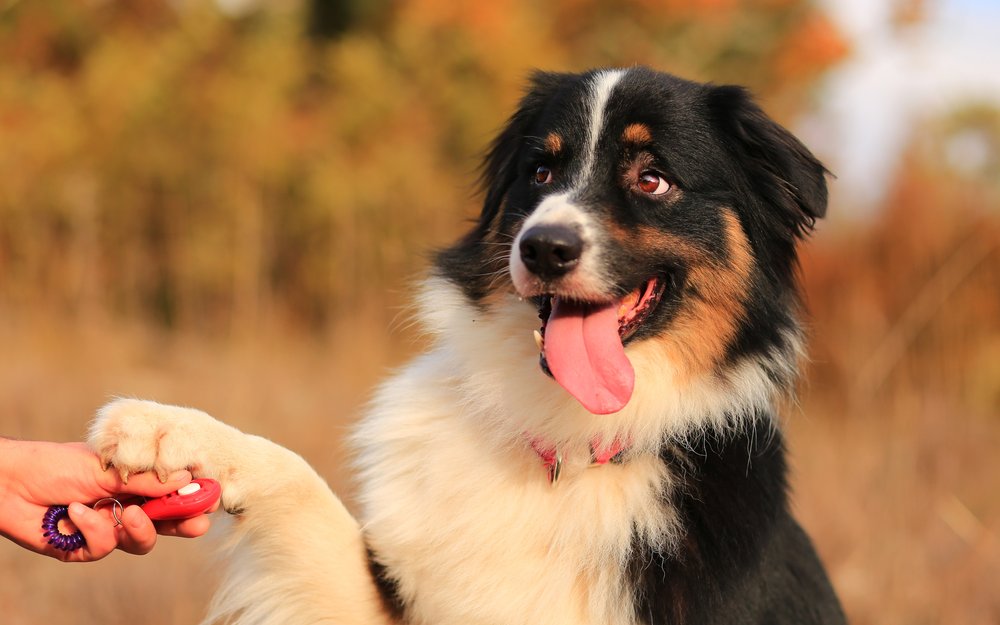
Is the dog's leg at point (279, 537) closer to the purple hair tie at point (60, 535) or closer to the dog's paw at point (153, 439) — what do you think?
the dog's paw at point (153, 439)

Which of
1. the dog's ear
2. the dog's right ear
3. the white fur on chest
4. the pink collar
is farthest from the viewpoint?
the dog's right ear

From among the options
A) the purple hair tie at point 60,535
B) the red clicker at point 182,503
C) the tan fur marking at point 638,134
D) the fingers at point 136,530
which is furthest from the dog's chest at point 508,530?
the tan fur marking at point 638,134

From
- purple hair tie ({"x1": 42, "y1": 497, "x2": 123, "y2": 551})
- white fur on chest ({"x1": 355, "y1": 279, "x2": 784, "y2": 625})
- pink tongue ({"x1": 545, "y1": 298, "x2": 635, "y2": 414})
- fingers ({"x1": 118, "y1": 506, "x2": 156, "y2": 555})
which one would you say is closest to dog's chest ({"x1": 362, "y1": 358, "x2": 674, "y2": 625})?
white fur on chest ({"x1": 355, "y1": 279, "x2": 784, "y2": 625})

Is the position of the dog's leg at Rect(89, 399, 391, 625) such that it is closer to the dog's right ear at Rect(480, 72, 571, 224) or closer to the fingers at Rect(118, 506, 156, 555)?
the fingers at Rect(118, 506, 156, 555)

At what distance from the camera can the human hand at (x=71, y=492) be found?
111 inches

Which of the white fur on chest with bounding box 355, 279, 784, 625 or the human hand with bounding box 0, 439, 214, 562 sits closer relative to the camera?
the human hand with bounding box 0, 439, 214, 562

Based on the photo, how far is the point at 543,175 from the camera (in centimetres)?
368

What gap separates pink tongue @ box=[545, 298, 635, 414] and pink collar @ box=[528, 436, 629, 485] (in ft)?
0.75

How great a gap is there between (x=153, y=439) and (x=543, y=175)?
1657mm

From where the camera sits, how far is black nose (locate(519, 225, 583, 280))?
10.00ft

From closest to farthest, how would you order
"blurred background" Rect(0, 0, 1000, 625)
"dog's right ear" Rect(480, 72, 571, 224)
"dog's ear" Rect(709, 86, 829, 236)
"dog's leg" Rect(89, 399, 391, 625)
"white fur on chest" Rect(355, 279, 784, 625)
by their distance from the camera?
"dog's leg" Rect(89, 399, 391, 625) < "white fur on chest" Rect(355, 279, 784, 625) < "dog's ear" Rect(709, 86, 829, 236) < "dog's right ear" Rect(480, 72, 571, 224) < "blurred background" Rect(0, 0, 1000, 625)

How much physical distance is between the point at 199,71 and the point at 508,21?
401cm

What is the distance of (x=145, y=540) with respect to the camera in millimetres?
2838

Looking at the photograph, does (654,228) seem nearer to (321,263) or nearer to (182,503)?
(182,503)
